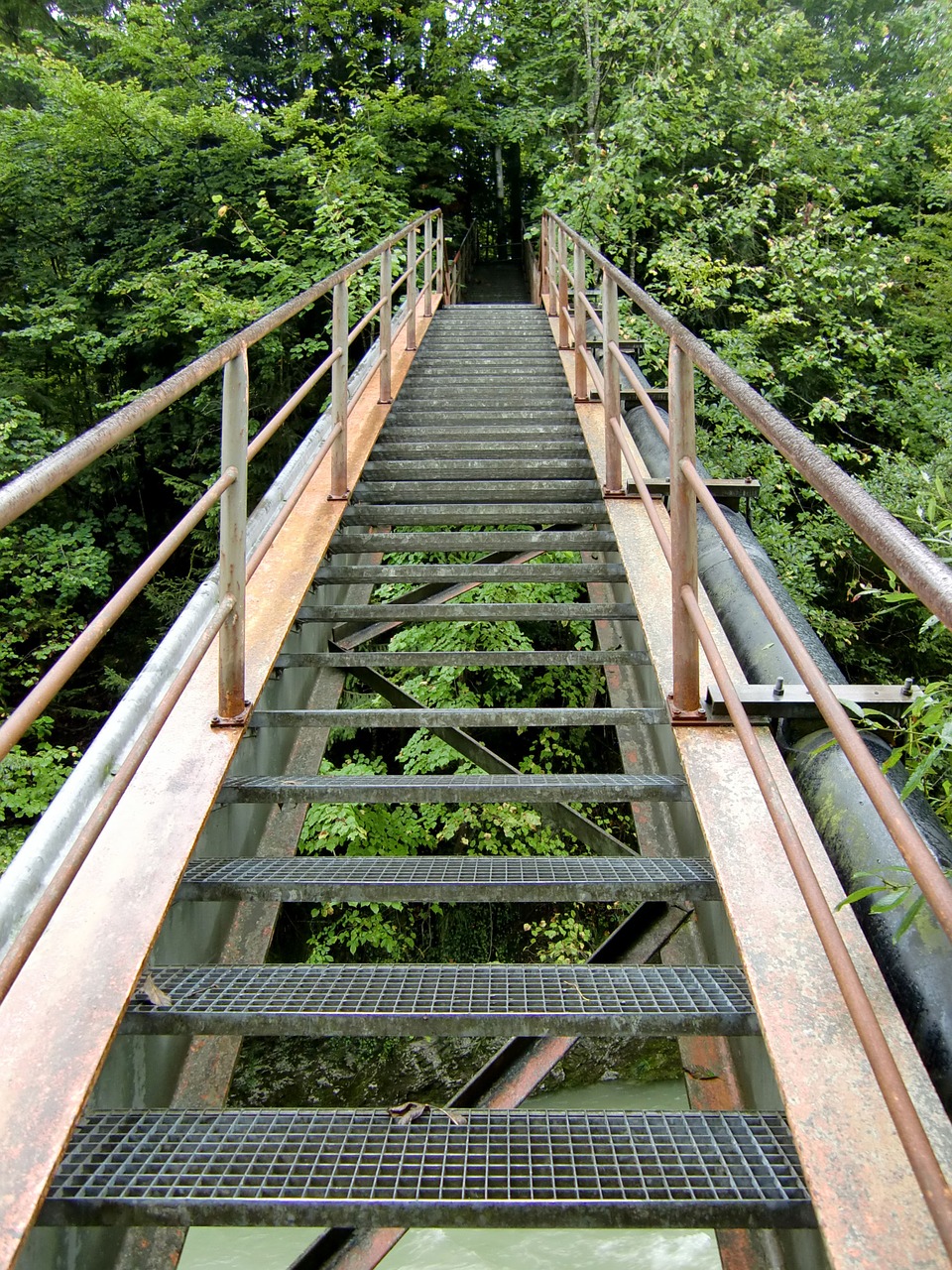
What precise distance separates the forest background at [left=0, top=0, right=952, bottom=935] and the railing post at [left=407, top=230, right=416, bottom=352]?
3.91 feet

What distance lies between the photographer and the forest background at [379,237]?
8.07 meters

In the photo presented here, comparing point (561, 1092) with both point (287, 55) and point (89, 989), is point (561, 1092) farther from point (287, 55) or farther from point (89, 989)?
point (287, 55)

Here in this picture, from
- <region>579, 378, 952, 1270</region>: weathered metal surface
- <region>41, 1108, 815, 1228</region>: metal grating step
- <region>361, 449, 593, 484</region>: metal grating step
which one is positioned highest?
<region>361, 449, 593, 484</region>: metal grating step

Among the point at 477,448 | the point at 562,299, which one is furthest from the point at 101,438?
the point at 562,299

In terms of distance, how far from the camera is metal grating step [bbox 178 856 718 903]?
1834mm

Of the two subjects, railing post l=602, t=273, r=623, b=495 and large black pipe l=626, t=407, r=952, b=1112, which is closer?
large black pipe l=626, t=407, r=952, b=1112

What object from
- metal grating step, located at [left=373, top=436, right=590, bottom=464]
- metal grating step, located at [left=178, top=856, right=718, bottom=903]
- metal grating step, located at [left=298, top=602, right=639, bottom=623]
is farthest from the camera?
metal grating step, located at [left=373, top=436, right=590, bottom=464]

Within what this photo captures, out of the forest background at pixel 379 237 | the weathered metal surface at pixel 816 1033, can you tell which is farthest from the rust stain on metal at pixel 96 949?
the forest background at pixel 379 237

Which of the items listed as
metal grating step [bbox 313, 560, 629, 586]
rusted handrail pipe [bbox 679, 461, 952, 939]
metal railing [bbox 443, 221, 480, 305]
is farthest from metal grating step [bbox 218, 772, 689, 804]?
metal railing [bbox 443, 221, 480, 305]

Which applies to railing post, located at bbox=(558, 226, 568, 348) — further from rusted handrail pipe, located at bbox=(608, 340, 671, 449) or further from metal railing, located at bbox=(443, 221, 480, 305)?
metal railing, located at bbox=(443, 221, 480, 305)

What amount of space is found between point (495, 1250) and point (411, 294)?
723cm

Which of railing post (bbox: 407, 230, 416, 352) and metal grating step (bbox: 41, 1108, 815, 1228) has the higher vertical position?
railing post (bbox: 407, 230, 416, 352)

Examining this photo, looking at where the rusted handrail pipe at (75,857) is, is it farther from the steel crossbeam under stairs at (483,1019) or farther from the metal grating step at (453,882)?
the metal grating step at (453,882)

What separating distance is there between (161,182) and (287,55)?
578cm
